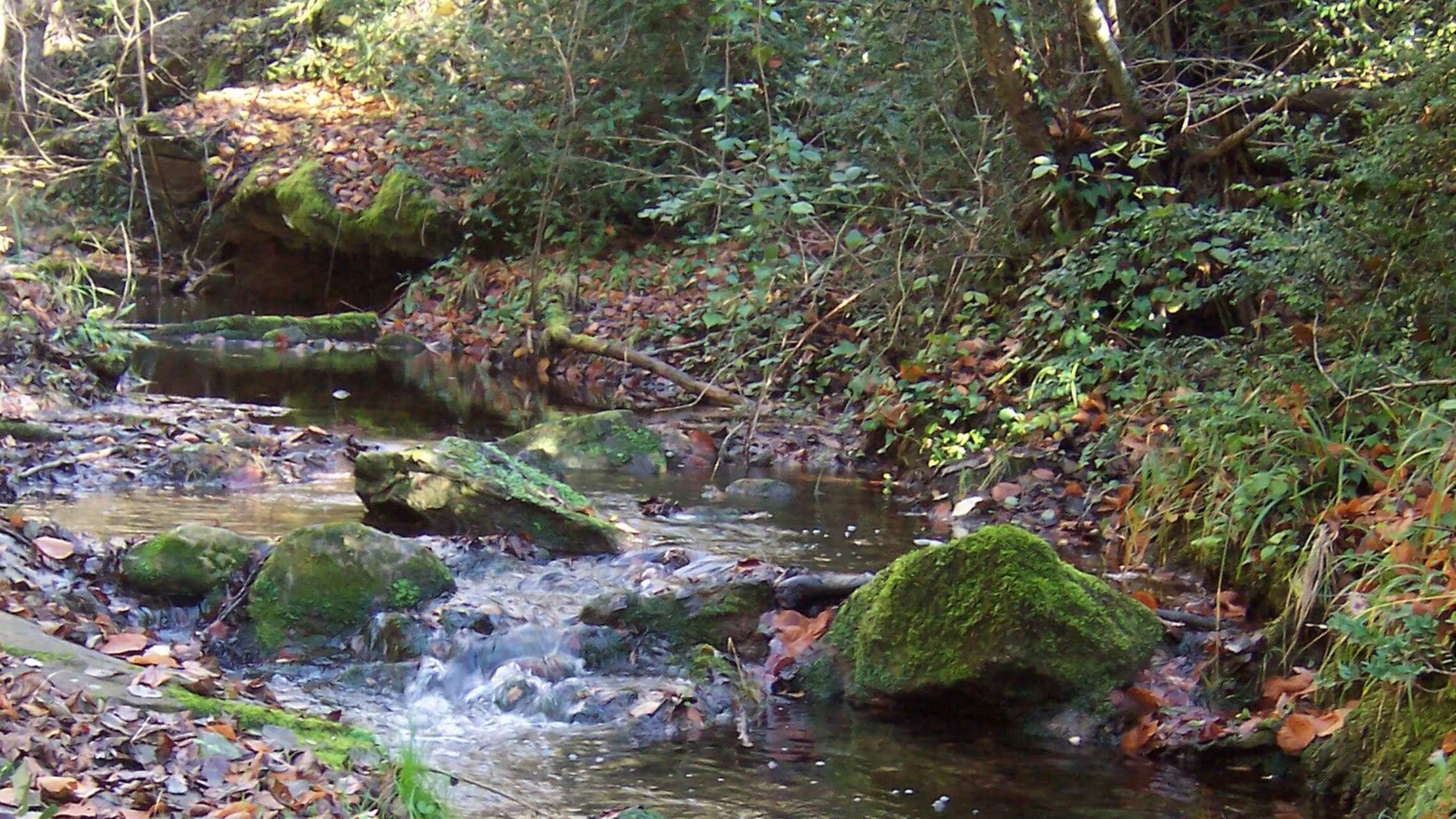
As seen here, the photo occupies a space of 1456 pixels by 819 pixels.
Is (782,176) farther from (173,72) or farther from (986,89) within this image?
(173,72)

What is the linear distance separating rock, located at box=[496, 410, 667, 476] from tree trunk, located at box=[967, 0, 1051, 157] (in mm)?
3533

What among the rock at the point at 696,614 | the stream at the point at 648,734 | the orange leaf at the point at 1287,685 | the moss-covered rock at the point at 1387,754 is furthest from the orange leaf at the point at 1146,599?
the rock at the point at 696,614

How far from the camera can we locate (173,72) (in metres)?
24.4

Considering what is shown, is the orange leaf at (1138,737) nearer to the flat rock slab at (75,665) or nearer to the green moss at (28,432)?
the flat rock slab at (75,665)

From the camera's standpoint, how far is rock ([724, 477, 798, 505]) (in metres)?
9.13

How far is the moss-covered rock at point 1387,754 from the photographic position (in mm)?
4344

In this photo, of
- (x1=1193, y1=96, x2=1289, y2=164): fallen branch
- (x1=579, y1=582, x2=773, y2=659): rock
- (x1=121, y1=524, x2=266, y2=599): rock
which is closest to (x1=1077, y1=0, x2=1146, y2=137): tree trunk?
(x1=1193, y1=96, x2=1289, y2=164): fallen branch

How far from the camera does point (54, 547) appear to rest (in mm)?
6344

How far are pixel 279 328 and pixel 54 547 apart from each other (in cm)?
1120

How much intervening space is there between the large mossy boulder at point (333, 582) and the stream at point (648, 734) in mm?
208

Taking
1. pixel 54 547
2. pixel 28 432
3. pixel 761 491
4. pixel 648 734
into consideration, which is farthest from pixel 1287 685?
pixel 28 432

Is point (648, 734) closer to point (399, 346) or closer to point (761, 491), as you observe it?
point (761, 491)

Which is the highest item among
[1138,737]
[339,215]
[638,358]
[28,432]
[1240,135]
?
[1240,135]

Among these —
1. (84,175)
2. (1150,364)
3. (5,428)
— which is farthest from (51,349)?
(84,175)
